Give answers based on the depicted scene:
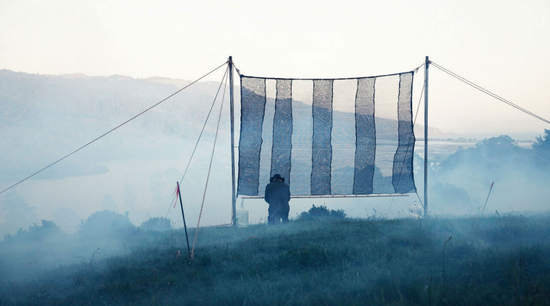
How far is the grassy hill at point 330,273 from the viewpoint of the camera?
143 inches

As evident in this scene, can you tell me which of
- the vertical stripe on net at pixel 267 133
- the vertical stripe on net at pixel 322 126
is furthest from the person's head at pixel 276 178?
the vertical stripe on net at pixel 322 126

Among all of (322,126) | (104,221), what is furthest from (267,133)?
(104,221)

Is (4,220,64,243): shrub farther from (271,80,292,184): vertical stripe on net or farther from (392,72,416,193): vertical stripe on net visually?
(392,72,416,193): vertical stripe on net

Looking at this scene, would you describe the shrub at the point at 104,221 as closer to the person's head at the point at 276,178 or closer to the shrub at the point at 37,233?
the shrub at the point at 37,233

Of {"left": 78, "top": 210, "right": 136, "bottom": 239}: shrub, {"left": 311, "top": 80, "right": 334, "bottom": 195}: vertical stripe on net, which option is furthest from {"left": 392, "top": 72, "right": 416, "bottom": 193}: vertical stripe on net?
{"left": 78, "top": 210, "right": 136, "bottom": 239}: shrub

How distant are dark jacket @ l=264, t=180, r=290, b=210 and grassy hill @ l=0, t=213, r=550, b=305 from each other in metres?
2.57

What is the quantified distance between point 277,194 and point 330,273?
4.93m

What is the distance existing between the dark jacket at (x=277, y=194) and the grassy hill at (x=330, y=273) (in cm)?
257

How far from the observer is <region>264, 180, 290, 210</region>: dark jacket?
9.45m

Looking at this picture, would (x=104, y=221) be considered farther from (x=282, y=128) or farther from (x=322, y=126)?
(x=322, y=126)

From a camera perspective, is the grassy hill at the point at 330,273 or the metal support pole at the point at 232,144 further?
the metal support pole at the point at 232,144

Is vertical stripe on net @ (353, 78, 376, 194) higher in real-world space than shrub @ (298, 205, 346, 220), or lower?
higher

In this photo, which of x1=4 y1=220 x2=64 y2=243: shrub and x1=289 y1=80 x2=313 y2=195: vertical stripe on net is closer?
x1=289 y1=80 x2=313 y2=195: vertical stripe on net

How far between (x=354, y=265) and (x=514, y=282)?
183 cm
